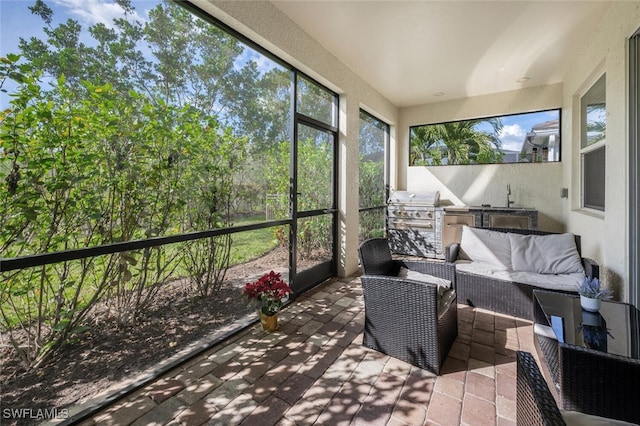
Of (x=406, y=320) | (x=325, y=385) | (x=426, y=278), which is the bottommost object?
(x=325, y=385)

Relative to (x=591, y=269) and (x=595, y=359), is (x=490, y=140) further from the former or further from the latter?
(x=595, y=359)

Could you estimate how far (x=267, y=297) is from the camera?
2529 mm

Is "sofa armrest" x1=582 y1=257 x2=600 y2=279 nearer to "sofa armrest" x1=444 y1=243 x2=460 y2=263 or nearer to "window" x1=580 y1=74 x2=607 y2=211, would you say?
"window" x1=580 y1=74 x2=607 y2=211

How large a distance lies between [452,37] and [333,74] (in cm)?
145

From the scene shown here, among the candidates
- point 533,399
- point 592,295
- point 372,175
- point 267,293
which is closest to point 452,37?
point 372,175

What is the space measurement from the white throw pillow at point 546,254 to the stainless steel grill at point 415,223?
1797 mm

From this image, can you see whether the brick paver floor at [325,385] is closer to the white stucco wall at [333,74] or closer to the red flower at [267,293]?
the red flower at [267,293]

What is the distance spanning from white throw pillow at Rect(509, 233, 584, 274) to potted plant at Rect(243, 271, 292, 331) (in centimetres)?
265

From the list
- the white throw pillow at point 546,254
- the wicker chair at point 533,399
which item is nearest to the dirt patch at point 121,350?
the wicker chair at point 533,399

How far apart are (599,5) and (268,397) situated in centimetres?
447

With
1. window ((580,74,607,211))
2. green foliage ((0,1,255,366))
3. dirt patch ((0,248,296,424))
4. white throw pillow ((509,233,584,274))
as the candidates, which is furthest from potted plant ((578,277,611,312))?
green foliage ((0,1,255,366))

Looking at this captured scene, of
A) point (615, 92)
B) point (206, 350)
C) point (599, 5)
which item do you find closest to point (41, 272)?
point (206, 350)

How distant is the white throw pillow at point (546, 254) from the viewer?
2.92 metres

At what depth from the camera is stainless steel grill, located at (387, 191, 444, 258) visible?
16.6ft
